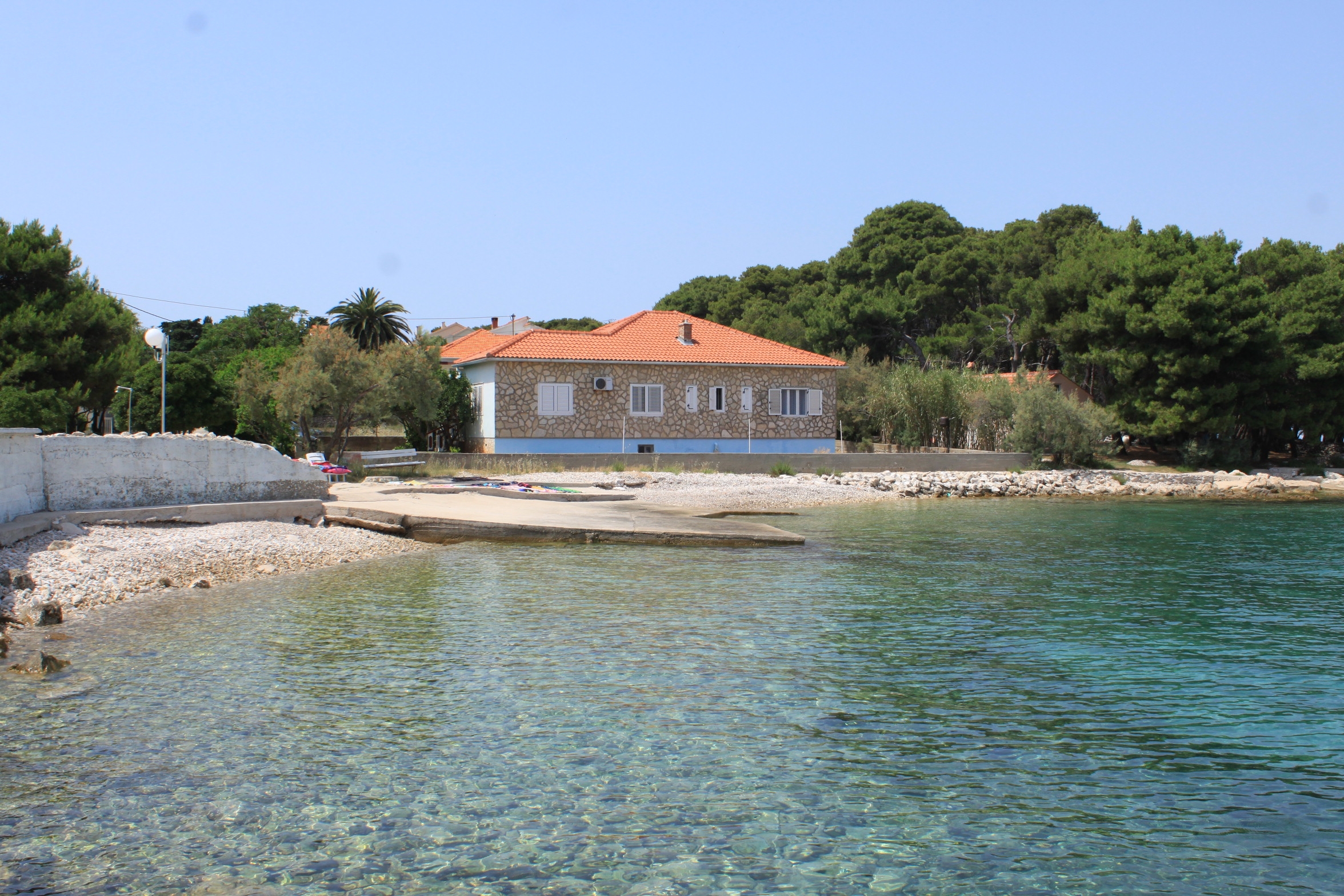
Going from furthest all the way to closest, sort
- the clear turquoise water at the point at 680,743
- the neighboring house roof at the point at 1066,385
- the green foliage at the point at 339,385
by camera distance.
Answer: the neighboring house roof at the point at 1066,385, the green foliage at the point at 339,385, the clear turquoise water at the point at 680,743

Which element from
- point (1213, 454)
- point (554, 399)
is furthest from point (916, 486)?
point (1213, 454)

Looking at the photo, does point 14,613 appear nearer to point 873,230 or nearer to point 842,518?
point 842,518

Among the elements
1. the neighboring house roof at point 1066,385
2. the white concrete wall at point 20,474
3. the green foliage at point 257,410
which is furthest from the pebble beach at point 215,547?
the neighboring house roof at point 1066,385

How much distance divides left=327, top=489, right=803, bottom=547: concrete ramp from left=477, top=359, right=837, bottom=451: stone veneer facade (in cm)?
1388

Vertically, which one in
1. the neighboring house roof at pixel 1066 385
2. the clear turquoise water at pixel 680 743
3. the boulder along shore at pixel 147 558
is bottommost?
the clear turquoise water at pixel 680 743

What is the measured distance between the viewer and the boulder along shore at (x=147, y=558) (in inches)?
437

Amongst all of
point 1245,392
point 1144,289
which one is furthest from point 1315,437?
point 1144,289

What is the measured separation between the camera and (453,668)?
881cm

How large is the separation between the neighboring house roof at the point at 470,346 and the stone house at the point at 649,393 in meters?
0.86

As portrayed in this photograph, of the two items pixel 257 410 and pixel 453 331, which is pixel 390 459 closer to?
pixel 257 410

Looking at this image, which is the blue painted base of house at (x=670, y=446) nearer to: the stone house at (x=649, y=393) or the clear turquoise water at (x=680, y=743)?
the stone house at (x=649, y=393)

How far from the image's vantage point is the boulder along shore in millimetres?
11109

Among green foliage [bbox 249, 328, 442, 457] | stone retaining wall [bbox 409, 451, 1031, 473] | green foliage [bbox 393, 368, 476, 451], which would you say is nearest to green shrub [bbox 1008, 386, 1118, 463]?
stone retaining wall [bbox 409, 451, 1031, 473]

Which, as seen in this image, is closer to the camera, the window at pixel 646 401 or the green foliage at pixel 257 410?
the green foliage at pixel 257 410
